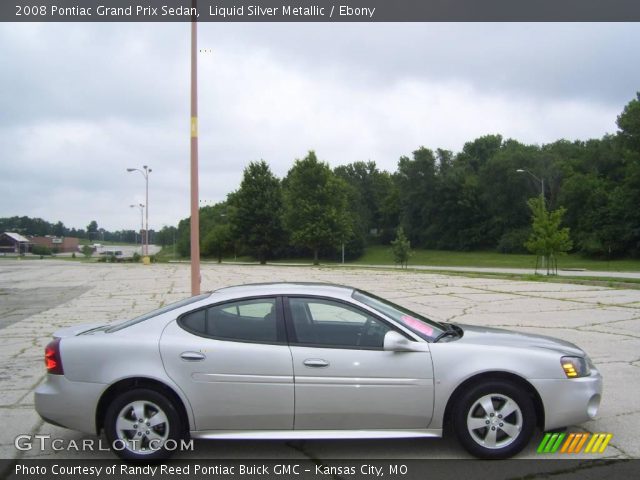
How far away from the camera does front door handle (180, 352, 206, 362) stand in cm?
436

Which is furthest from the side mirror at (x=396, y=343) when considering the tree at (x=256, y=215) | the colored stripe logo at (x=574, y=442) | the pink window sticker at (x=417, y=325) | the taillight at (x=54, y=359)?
the tree at (x=256, y=215)

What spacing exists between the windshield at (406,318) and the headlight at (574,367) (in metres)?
1.07

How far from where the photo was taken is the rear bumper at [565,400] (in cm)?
441

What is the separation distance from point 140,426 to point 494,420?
2851 mm

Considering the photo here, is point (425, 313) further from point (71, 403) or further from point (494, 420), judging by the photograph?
point (71, 403)

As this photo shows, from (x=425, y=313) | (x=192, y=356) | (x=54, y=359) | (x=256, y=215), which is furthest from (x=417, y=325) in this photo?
(x=256, y=215)

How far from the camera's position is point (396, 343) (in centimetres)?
435

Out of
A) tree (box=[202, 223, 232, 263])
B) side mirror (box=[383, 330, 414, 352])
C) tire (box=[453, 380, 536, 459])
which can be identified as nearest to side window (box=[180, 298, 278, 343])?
side mirror (box=[383, 330, 414, 352])

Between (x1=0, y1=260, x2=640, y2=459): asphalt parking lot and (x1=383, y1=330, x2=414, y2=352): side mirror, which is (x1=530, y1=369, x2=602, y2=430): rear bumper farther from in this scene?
(x1=383, y1=330, x2=414, y2=352): side mirror

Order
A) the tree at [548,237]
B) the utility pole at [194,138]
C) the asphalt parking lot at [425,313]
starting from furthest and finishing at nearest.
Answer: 1. the tree at [548,237]
2. the utility pole at [194,138]
3. the asphalt parking lot at [425,313]

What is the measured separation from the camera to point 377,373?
4.31 m

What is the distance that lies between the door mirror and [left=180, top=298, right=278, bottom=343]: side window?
922mm

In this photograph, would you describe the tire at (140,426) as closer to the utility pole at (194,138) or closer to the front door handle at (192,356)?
the front door handle at (192,356)
